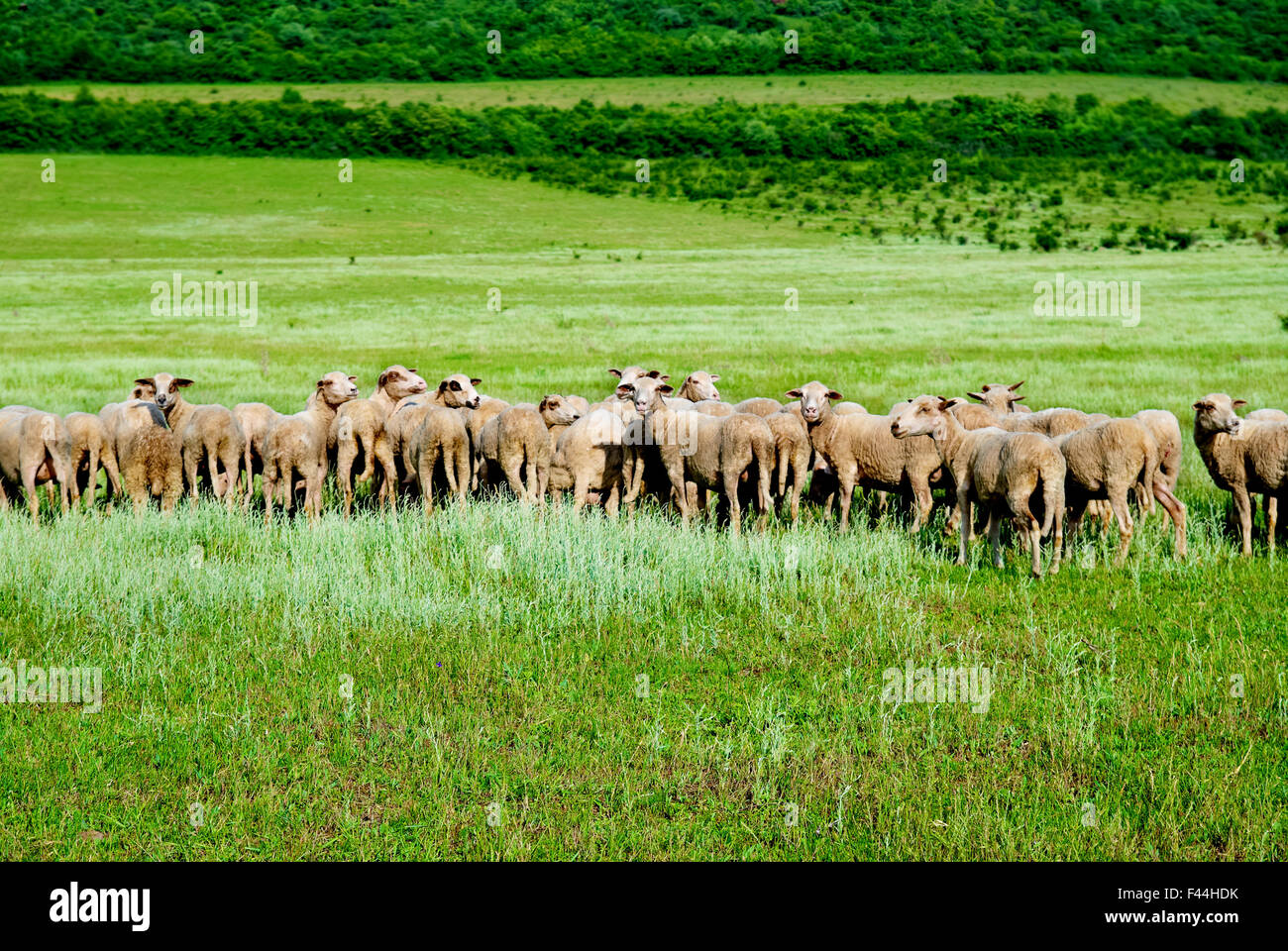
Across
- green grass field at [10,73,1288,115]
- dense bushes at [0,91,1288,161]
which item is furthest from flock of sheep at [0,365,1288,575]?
green grass field at [10,73,1288,115]

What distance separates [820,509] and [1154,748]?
26.7 feet

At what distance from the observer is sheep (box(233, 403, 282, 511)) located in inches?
583

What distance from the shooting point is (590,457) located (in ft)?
46.3

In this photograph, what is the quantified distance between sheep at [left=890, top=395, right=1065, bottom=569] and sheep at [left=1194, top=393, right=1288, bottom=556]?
1.92 m

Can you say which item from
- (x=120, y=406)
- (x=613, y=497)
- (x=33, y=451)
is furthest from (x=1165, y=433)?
(x=33, y=451)

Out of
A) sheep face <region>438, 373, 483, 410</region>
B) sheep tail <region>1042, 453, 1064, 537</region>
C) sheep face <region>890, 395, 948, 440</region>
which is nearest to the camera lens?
sheep tail <region>1042, 453, 1064, 537</region>

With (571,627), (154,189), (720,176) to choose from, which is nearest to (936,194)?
(720,176)

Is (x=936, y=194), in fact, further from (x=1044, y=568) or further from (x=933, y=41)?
(x=1044, y=568)

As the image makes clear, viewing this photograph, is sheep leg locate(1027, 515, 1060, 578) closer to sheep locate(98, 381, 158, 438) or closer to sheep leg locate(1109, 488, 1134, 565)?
sheep leg locate(1109, 488, 1134, 565)

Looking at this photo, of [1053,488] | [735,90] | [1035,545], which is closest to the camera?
[1035,545]

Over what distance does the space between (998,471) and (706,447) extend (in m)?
3.71

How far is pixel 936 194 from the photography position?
8775cm

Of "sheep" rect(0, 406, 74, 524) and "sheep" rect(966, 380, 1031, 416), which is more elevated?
"sheep" rect(966, 380, 1031, 416)

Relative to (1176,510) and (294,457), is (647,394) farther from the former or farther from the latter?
(1176,510)
